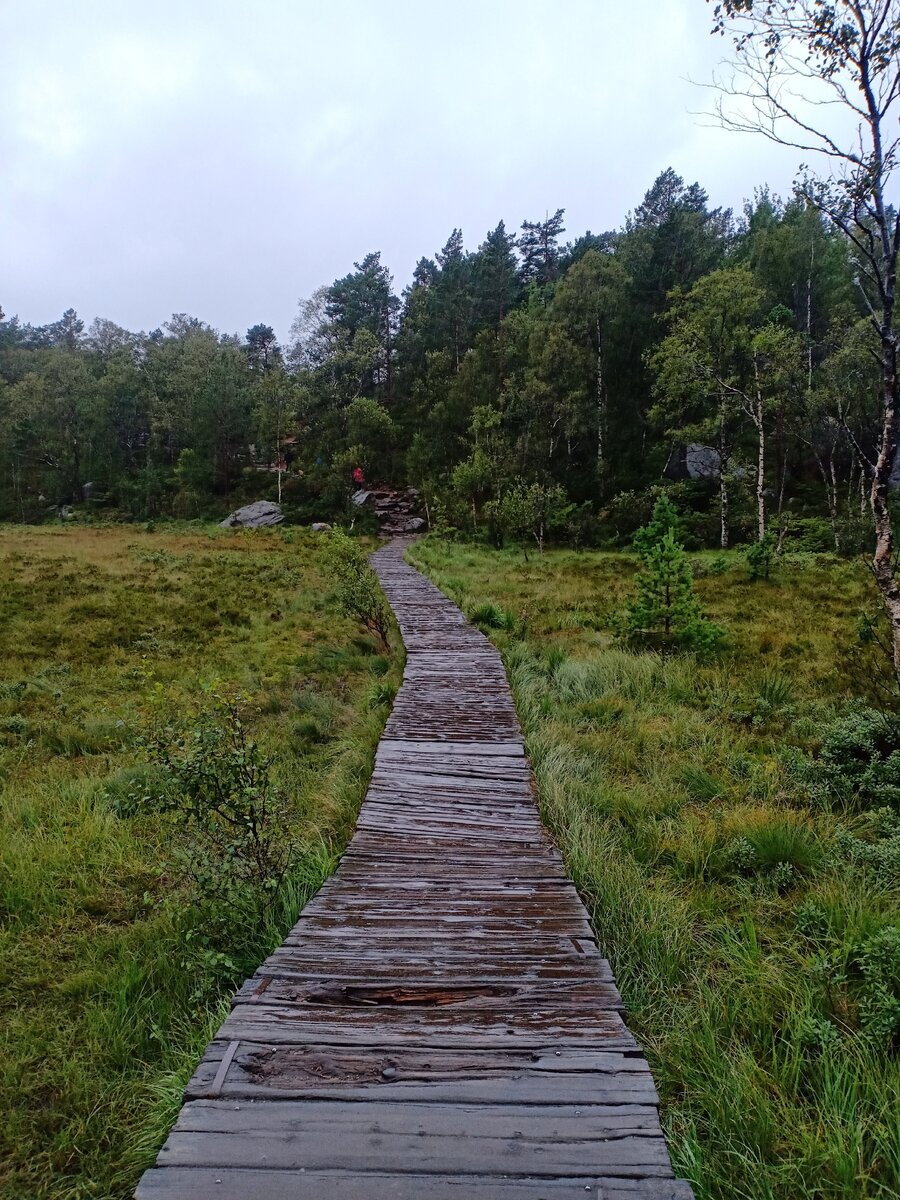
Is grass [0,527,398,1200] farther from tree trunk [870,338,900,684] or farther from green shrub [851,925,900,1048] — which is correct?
tree trunk [870,338,900,684]

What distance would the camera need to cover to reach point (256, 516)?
41.0 m

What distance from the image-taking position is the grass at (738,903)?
2.08m

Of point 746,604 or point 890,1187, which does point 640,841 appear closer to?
point 890,1187

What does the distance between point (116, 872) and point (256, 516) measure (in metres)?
39.4

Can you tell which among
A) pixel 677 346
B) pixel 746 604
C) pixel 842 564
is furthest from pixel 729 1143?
pixel 677 346

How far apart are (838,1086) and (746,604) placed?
43.4ft

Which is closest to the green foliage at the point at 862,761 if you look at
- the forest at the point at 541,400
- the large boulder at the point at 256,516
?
the forest at the point at 541,400

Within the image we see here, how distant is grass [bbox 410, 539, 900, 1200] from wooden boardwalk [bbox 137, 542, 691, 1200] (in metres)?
0.33

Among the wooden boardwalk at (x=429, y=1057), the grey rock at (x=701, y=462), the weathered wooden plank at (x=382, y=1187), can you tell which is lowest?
the wooden boardwalk at (x=429, y=1057)

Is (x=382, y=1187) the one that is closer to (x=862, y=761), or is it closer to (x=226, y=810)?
(x=226, y=810)

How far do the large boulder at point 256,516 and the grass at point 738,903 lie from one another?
35.5m

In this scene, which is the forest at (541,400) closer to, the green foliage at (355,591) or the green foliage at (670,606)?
the green foliage at (670,606)

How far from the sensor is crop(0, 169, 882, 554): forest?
25.2 m

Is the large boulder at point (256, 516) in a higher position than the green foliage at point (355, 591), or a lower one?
higher
